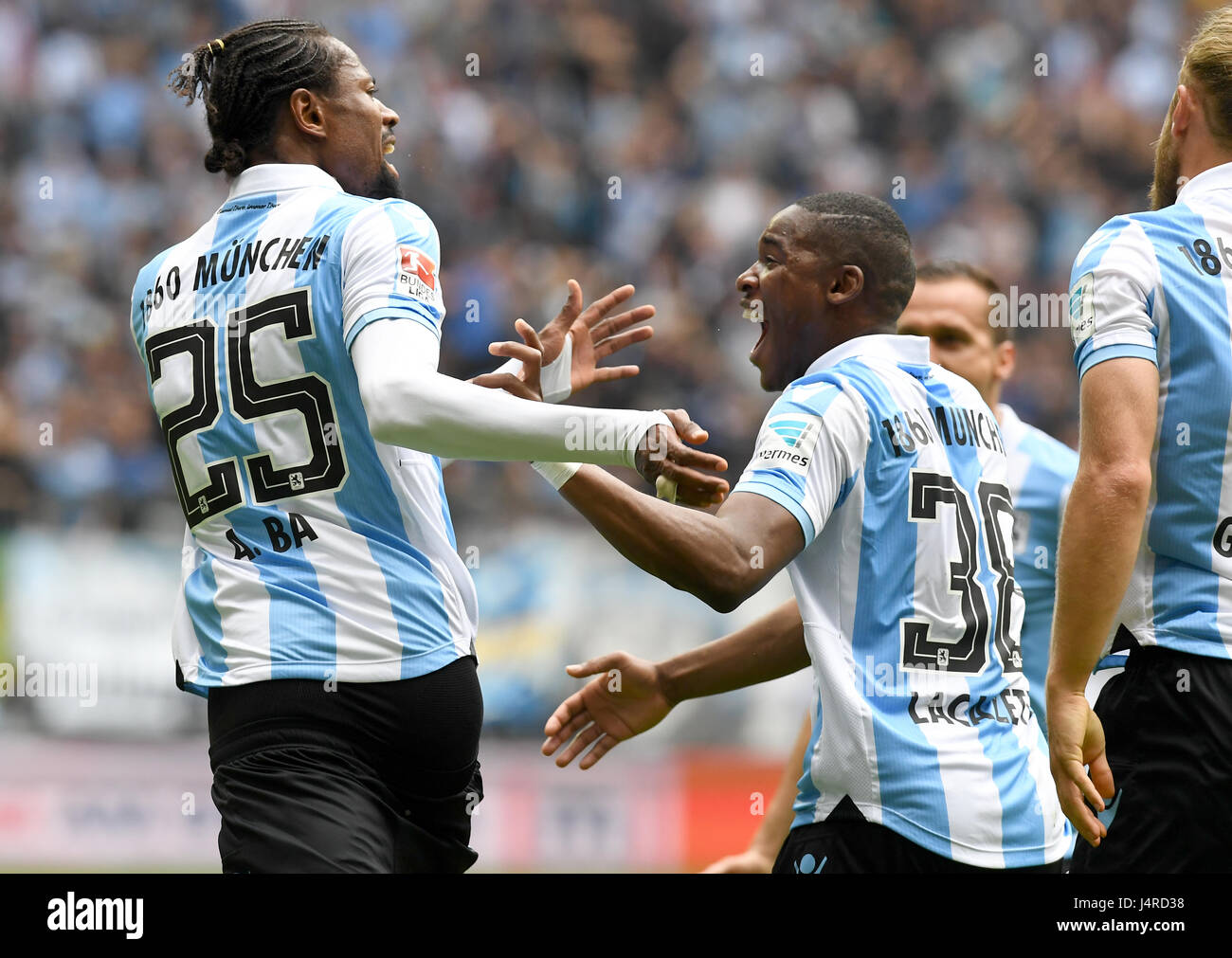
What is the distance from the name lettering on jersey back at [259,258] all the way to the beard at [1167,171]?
199 cm

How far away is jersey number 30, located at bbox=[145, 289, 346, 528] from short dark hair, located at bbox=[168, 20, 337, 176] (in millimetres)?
525

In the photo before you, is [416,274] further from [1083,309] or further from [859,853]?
[859,853]

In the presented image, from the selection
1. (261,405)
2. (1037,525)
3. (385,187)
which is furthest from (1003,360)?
(261,405)

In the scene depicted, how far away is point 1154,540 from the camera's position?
3.22m

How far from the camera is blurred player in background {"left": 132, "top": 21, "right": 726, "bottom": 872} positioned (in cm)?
301

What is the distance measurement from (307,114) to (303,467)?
924 millimetres

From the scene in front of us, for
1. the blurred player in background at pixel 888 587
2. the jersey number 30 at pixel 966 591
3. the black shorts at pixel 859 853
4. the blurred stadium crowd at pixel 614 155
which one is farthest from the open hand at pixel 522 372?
the blurred stadium crowd at pixel 614 155

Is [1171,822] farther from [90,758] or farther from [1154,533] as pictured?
[90,758]

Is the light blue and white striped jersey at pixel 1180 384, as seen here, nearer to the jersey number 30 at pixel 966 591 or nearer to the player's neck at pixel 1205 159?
the player's neck at pixel 1205 159

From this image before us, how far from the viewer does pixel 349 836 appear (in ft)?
9.84

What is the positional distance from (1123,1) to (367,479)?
46.4 feet

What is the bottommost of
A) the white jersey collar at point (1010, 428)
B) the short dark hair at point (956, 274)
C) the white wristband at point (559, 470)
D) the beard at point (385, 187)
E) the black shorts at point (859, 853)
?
the black shorts at point (859, 853)

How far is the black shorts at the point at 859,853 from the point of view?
3.14 m
